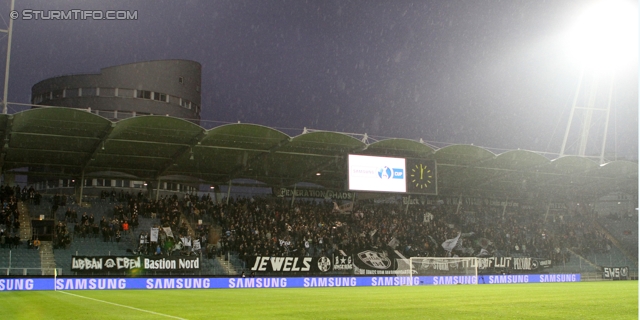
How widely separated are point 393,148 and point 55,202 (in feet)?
72.0

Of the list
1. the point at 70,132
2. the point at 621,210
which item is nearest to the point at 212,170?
the point at 70,132

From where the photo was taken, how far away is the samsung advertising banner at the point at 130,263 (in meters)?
32.2

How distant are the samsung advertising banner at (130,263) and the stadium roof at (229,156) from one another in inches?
273

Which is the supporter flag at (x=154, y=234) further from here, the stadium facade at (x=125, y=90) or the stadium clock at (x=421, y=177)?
the stadium facade at (x=125, y=90)

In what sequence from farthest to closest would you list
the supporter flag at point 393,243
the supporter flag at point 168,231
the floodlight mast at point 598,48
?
the supporter flag at point 393,243 < the floodlight mast at point 598,48 < the supporter flag at point 168,231

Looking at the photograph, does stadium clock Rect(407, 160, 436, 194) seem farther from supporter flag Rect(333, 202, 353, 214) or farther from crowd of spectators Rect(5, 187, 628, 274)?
supporter flag Rect(333, 202, 353, 214)

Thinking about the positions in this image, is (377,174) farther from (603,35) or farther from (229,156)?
(603,35)

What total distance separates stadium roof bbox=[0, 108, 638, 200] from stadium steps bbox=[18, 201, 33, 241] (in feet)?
9.81

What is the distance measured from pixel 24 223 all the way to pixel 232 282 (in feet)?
47.5

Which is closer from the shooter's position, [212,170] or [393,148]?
[393,148]

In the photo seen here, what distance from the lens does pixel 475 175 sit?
161ft

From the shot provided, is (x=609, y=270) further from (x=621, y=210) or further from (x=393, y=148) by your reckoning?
(x=393, y=148)

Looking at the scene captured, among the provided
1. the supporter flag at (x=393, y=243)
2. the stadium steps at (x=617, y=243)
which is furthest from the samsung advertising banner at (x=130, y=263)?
the stadium steps at (x=617, y=243)

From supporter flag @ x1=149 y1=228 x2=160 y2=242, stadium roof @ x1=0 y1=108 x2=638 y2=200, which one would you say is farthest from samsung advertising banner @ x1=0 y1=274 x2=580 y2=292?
stadium roof @ x1=0 y1=108 x2=638 y2=200
